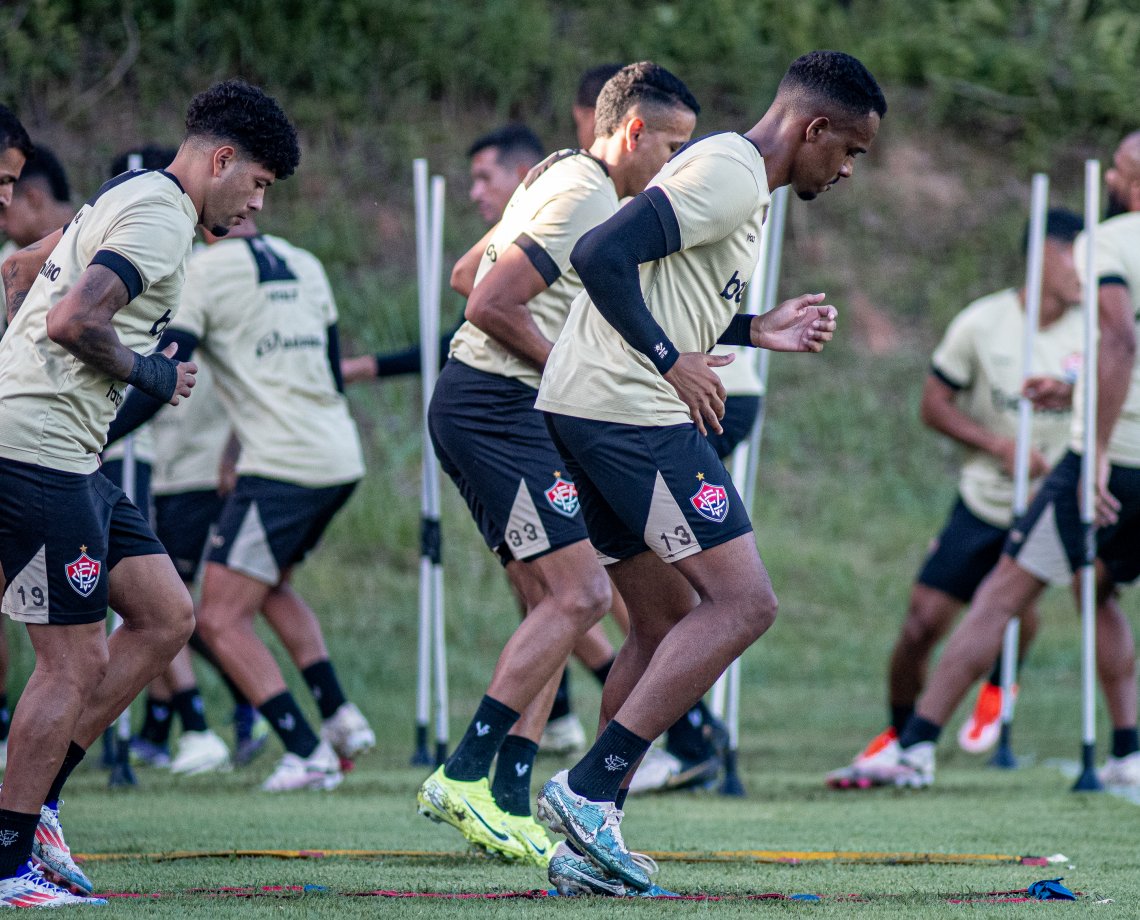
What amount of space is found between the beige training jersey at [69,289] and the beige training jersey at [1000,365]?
4.53m

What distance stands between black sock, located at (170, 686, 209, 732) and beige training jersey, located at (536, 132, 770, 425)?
3.41 metres

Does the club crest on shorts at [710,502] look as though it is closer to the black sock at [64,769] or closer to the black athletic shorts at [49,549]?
the black athletic shorts at [49,549]

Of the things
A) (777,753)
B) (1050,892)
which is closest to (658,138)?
(1050,892)

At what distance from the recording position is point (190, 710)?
22.3 ft

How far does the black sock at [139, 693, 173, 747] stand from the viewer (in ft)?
23.3

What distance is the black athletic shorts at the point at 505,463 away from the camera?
4645mm

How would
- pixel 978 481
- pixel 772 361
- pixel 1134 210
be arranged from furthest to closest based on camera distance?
pixel 772 361 → pixel 978 481 → pixel 1134 210

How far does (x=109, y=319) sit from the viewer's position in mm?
3594

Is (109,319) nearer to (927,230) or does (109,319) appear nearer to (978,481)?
(978,481)

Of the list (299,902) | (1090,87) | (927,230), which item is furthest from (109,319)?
(1090,87)

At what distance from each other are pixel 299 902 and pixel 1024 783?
3616mm

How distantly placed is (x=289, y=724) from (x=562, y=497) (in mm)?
1997

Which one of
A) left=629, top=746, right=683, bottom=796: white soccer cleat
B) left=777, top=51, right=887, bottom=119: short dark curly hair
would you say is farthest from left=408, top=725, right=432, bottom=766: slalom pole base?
left=777, top=51, right=887, bottom=119: short dark curly hair

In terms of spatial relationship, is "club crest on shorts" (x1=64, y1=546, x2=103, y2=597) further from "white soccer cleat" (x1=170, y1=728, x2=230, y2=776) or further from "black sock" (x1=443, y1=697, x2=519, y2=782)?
"white soccer cleat" (x1=170, y1=728, x2=230, y2=776)
